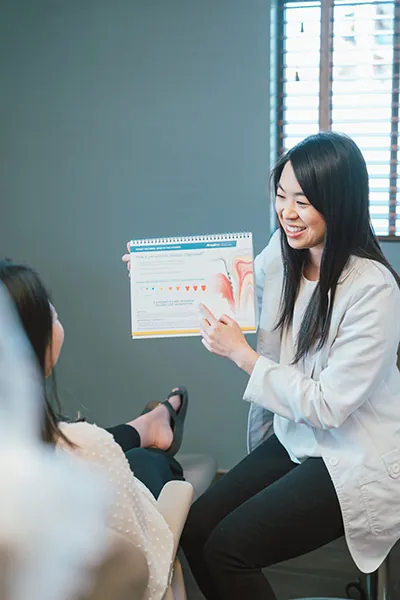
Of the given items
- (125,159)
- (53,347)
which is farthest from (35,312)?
(125,159)

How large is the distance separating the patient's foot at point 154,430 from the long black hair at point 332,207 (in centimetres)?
60

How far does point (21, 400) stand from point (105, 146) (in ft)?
5.61

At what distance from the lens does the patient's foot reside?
198 cm

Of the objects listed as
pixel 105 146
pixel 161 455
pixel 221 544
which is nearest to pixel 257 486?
pixel 221 544

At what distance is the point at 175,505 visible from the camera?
138 cm

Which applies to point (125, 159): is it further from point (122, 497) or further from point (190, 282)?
point (122, 497)

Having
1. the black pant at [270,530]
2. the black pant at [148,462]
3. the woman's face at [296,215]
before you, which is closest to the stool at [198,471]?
the black pant at [148,462]

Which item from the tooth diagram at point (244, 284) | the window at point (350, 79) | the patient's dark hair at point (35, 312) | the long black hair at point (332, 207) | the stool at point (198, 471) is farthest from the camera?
the window at point (350, 79)

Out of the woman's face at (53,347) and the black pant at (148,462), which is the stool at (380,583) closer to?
the black pant at (148,462)

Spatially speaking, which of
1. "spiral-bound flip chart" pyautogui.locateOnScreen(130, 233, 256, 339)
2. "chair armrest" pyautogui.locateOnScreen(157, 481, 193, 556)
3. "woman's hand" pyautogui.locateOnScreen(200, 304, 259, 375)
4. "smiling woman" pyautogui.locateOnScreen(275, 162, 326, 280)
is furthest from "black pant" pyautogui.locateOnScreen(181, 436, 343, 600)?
"smiling woman" pyautogui.locateOnScreen(275, 162, 326, 280)

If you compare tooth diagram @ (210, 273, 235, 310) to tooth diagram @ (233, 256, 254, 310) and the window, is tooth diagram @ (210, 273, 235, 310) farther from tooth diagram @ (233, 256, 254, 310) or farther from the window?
the window

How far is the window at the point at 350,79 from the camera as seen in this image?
2398 mm

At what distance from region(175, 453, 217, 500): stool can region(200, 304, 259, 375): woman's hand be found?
521 mm

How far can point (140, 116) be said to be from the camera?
254 centimetres
